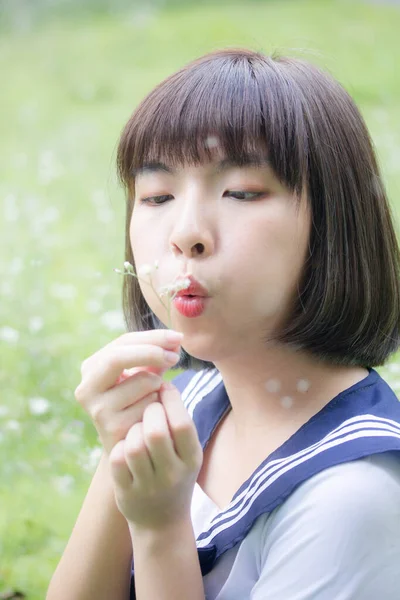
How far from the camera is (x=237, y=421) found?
1010mm

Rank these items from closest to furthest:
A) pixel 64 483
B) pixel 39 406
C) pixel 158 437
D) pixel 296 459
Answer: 1. pixel 158 437
2. pixel 296 459
3. pixel 64 483
4. pixel 39 406

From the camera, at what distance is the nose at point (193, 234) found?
81cm

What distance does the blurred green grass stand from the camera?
1.64m

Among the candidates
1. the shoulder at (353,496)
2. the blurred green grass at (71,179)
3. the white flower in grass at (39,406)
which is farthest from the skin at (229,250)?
the white flower in grass at (39,406)

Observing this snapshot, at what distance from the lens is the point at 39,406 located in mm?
1854

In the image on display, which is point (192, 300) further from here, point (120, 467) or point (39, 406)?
point (39, 406)

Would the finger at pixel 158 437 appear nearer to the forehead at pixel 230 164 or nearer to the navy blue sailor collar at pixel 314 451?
the navy blue sailor collar at pixel 314 451

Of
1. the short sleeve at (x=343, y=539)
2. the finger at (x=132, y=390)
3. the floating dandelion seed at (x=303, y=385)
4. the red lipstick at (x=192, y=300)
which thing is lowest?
the short sleeve at (x=343, y=539)

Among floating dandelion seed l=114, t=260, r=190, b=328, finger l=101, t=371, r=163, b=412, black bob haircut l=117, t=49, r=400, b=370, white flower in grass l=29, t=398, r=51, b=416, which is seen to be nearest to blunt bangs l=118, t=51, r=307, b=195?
black bob haircut l=117, t=49, r=400, b=370

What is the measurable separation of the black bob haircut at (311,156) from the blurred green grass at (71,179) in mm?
179

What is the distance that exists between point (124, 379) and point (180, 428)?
0.27 feet

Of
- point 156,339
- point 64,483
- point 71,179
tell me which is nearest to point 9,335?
point 64,483

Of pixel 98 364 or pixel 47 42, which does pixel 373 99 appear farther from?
pixel 98 364

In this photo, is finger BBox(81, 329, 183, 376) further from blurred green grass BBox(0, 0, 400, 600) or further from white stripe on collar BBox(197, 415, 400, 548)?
blurred green grass BBox(0, 0, 400, 600)
